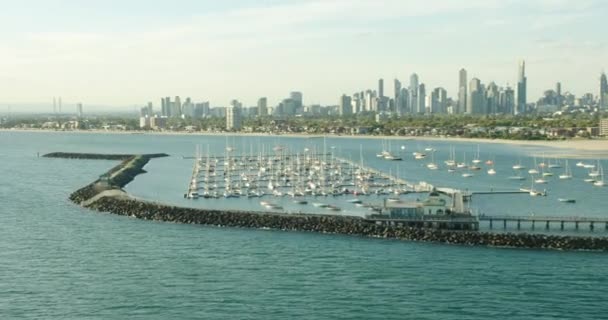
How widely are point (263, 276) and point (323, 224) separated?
719 cm

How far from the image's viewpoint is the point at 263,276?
21.5 metres

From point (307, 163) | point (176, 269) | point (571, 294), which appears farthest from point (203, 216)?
point (307, 163)

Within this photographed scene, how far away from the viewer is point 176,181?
47.7 meters

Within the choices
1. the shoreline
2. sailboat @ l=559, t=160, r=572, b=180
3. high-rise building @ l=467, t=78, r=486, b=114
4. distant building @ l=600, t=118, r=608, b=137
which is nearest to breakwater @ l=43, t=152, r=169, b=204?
sailboat @ l=559, t=160, r=572, b=180

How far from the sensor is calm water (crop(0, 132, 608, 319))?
61.0ft

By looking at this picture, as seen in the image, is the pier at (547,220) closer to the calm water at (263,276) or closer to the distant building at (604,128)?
the calm water at (263,276)

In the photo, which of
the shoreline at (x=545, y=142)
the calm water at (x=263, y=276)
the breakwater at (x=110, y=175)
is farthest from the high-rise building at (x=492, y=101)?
the calm water at (x=263, y=276)

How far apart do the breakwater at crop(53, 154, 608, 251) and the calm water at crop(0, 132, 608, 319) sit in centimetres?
74

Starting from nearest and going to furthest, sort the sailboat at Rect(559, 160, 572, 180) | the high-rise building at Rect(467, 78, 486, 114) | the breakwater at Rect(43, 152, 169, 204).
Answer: the breakwater at Rect(43, 152, 169, 204) → the sailboat at Rect(559, 160, 572, 180) → the high-rise building at Rect(467, 78, 486, 114)

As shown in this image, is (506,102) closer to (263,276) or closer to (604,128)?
(604,128)

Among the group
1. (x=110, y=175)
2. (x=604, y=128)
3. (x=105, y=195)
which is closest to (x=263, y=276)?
(x=105, y=195)

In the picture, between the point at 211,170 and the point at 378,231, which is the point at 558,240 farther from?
the point at 211,170

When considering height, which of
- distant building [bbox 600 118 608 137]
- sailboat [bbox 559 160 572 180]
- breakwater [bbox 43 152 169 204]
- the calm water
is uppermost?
distant building [bbox 600 118 608 137]

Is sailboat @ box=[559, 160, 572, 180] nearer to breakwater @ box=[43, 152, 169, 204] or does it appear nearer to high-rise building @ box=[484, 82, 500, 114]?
breakwater @ box=[43, 152, 169, 204]
